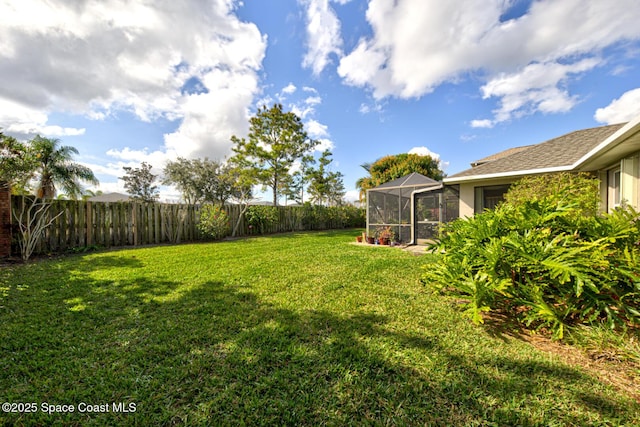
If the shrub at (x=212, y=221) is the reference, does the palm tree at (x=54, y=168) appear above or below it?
above

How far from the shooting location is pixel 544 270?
99.7 inches

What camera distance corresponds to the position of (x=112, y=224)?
25.9 ft

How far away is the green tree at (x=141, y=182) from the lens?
24.3m

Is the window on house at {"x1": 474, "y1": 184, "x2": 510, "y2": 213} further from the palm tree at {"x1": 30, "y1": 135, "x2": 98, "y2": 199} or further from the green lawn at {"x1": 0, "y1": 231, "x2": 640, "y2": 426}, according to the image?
the palm tree at {"x1": 30, "y1": 135, "x2": 98, "y2": 199}

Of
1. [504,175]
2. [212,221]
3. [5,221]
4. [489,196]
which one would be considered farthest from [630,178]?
[5,221]

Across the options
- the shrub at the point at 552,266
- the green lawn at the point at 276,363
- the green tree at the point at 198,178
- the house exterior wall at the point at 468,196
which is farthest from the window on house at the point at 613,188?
the green tree at the point at 198,178

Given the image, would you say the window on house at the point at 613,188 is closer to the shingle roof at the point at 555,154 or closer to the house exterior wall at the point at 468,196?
the shingle roof at the point at 555,154

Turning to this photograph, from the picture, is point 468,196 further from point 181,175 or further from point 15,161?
point 181,175

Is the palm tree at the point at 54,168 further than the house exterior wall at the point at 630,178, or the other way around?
the palm tree at the point at 54,168

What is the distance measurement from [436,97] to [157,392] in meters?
12.3

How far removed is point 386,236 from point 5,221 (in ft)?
36.6

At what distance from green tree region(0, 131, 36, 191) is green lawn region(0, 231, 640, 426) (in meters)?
13.2

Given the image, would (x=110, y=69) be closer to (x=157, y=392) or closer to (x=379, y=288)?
(x=157, y=392)

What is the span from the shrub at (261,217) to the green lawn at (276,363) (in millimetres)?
8974
